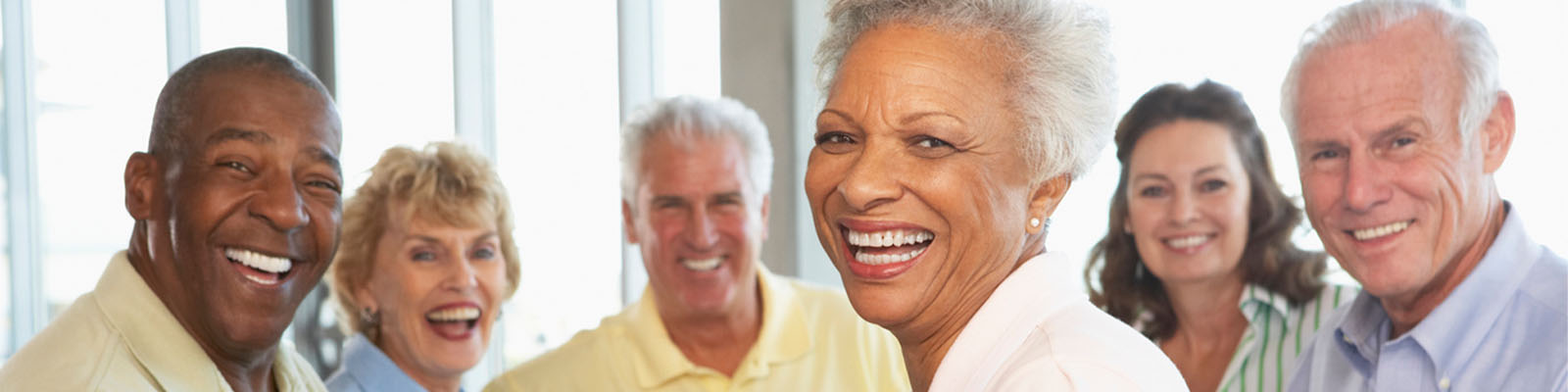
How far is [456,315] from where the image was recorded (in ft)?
9.86

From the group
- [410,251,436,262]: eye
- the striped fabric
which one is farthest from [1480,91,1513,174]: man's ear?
[410,251,436,262]: eye

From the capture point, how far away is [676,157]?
301 cm

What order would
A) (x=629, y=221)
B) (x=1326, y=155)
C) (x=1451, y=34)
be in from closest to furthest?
1. (x=1451, y=34)
2. (x=1326, y=155)
3. (x=629, y=221)

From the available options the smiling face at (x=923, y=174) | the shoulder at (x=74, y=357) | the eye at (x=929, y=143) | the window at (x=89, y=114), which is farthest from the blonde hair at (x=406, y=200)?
the window at (x=89, y=114)

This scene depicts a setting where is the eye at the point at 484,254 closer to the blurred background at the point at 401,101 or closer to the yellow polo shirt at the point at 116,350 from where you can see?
the yellow polo shirt at the point at 116,350

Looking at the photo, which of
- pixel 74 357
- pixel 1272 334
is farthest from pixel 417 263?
pixel 1272 334

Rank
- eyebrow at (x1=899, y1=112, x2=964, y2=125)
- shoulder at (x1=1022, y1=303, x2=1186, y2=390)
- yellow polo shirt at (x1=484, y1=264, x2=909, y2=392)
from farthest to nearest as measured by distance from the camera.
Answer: yellow polo shirt at (x1=484, y1=264, x2=909, y2=392) → eyebrow at (x1=899, y1=112, x2=964, y2=125) → shoulder at (x1=1022, y1=303, x2=1186, y2=390)

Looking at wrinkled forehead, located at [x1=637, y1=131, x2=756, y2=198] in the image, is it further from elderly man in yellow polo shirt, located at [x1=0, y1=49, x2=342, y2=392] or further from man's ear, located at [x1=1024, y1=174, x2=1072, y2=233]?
man's ear, located at [x1=1024, y1=174, x2=1072, y2=233]

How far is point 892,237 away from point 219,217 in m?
1.06

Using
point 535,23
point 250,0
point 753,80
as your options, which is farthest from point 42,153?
point 753,80

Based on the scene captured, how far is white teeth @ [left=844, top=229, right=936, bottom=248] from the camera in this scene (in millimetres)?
1561

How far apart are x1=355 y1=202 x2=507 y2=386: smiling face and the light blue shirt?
6.13 feet

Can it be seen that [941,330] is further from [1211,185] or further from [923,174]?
[1211,185]

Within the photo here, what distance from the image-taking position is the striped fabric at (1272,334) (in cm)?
265
